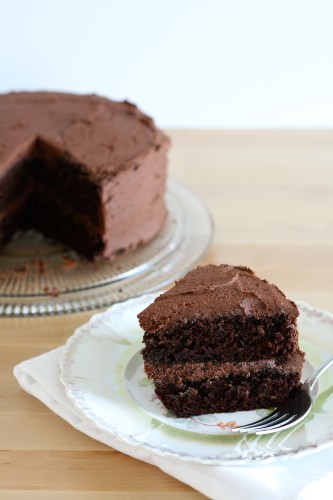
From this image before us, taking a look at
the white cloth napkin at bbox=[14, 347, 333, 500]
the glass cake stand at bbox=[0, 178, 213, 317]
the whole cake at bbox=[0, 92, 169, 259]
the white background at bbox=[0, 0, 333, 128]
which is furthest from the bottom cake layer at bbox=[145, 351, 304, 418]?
the white background at bbox=[0, 0, 333, 128]

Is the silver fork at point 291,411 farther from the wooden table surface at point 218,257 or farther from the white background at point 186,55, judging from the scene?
the white background at point 186,55

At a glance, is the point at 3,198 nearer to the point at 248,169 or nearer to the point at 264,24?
the point at 248,169

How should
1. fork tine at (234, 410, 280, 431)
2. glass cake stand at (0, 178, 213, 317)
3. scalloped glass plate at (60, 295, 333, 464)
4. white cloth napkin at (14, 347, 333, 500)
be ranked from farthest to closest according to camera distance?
glass cake stand at (0, 178, 213, 317) < fork tine at (234, 410, 280, 431) < scalloped glass plate at (60, 295, 333, 464) < white cloth napkin at (14, 347, 333, 500)

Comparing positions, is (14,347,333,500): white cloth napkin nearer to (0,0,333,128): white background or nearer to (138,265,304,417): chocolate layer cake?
(138,265,304,417): chocolate layer cake

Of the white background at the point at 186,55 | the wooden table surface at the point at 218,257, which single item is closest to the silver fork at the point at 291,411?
the wooden table surface at the point at 218,257

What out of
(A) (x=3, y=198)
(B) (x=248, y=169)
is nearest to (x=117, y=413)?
(A) (x=3, y=198)

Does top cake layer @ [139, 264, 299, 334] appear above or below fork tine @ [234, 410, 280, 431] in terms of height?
above

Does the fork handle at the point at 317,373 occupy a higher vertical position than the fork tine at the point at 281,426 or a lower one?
higher

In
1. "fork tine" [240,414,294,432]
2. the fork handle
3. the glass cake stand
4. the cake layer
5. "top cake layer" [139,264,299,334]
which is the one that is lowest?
the glass cake stand
